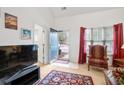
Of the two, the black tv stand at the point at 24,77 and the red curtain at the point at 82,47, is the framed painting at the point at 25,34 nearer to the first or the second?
the black tv stand at the point at 24,77

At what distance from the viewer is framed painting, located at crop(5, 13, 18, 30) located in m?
2.55

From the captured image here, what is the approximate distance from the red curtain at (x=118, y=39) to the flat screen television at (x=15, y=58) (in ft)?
10.6

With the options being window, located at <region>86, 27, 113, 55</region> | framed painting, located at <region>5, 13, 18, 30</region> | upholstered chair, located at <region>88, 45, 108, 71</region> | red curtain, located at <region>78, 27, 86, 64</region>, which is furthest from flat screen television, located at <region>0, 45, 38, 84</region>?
window, located at <region>86, 27, 113, 55</region>

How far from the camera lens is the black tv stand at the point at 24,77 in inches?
80.3

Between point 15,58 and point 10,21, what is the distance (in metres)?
0.97

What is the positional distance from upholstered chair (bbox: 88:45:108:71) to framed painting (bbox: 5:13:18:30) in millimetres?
2764

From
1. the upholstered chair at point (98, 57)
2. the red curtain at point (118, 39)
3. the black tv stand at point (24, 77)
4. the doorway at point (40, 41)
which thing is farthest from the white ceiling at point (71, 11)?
the black tv stand at point (24, 77)

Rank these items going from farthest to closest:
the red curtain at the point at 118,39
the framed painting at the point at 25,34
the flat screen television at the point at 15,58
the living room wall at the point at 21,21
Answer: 1. the red curtain at the point at 118,39
2. the framed painting at the point at 25,34
3. the living room wall at the point at 21,21
4. the flat screen television at the point at 15,58

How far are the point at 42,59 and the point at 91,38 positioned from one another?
2.46 meters

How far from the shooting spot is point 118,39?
4285mm

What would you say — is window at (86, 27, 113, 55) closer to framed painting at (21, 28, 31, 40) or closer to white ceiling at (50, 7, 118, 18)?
white ceiling at (50, 7, 118, 18)

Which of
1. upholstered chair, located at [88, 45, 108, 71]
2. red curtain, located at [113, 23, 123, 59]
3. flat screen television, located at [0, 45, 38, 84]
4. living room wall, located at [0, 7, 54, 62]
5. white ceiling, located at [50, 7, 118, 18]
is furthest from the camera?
white ceiling, located at [50, 7, 118, 18]
